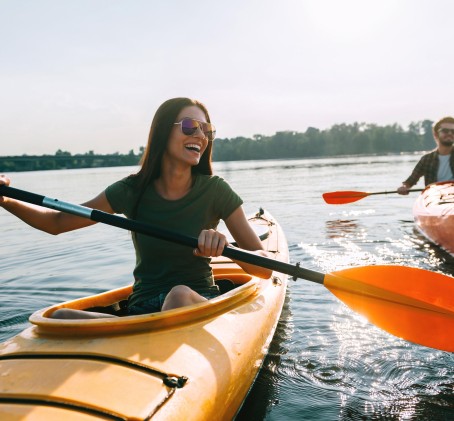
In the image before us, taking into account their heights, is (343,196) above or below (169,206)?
below

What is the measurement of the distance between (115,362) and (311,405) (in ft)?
5.02

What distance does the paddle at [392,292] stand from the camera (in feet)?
9.45

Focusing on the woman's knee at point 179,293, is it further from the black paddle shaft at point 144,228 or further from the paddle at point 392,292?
the paddle at point 392,292

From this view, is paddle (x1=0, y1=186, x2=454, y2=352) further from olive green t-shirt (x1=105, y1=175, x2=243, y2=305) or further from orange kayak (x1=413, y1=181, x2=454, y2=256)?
orange kayak (x1=413, y1=181, x2=454, y2=256)

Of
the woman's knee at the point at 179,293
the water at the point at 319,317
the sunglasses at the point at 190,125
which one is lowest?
the water at the point at 319,317

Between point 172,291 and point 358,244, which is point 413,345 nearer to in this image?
point 172,291

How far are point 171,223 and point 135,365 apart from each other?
1091 mm

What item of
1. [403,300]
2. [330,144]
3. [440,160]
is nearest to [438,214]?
[440,160]

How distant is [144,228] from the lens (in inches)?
108

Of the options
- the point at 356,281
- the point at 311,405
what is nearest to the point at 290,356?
the point at 311,405

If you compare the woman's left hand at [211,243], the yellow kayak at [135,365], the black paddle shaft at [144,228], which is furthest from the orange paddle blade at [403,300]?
the woman's left hand at [211,243]

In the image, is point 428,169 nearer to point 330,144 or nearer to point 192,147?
point 192,147

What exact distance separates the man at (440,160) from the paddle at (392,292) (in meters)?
5.97

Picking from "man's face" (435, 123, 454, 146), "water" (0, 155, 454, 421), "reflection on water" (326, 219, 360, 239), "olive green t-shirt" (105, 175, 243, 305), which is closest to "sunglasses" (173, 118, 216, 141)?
"olive green t-shirt" (105, 175, 243, 305)
